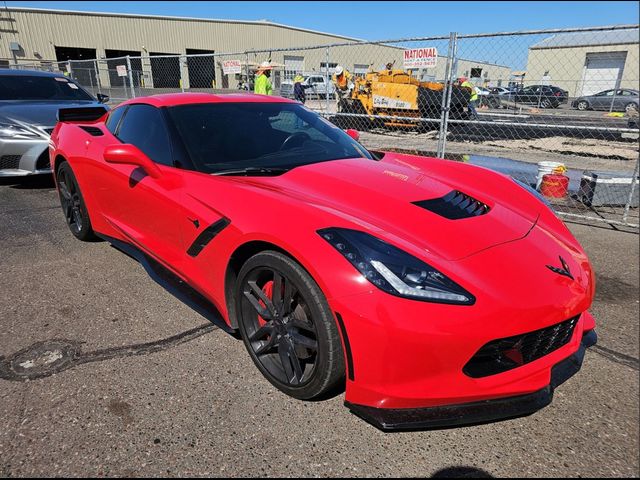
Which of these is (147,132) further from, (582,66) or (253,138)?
(582,66)

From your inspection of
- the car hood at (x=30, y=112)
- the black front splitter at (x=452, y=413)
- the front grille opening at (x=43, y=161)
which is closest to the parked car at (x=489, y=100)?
the car hood at (x=30, y=112)

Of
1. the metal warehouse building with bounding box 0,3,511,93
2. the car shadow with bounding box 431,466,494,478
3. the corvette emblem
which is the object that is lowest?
the car shadow with bounding box 431,466,494,478

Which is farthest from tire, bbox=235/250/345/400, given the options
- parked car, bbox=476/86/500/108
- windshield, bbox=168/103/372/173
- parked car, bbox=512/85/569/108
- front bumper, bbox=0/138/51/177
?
parked car, bbox=476/86/500/108

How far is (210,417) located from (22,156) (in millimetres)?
5257

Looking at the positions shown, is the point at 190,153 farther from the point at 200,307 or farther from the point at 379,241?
the point at 379,241

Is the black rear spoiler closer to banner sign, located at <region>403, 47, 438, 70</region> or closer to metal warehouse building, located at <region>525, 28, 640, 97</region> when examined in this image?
banner sign, located at <region>403, 47, 438, 70</region>

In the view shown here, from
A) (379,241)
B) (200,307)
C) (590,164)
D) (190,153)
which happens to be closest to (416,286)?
(379,241)

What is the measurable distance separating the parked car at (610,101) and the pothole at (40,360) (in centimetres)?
1574

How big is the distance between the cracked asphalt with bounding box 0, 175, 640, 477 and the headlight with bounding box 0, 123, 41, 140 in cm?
357

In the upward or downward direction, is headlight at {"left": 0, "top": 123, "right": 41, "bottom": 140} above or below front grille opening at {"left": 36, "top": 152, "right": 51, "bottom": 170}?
above

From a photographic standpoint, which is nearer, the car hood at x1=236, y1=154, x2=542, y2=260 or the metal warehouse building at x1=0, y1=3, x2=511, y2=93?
the car hood at x1=236, y1=154, x2=542, y2=260

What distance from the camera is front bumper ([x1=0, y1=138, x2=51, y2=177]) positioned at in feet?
18.2

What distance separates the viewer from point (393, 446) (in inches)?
73.5

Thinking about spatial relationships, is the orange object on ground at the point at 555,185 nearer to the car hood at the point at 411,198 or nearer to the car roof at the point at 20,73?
the car hood at the point at 411,198
